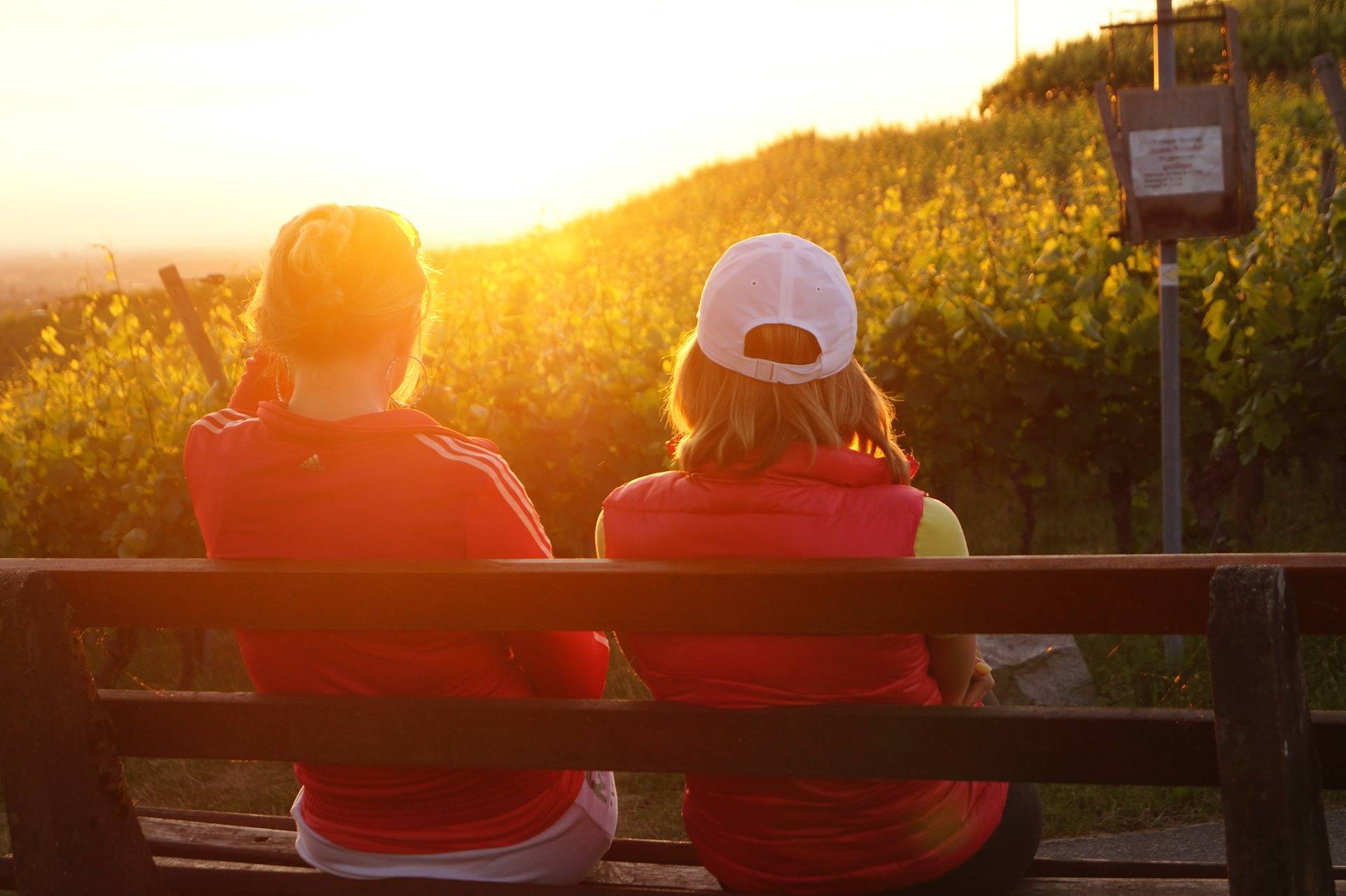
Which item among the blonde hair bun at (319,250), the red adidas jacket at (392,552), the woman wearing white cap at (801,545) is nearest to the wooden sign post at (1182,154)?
the woman wearing white cap at (801,545)

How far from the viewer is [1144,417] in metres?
5.71

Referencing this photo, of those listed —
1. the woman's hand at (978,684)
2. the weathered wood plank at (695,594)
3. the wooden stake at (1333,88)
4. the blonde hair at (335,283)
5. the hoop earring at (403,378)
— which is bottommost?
the woman's hand at (978,684)

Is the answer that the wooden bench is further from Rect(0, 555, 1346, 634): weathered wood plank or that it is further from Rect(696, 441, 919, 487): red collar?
Rect(696, 441, 919, 487): red collar

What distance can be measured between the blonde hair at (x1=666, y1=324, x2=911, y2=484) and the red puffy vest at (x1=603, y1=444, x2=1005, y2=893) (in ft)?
0.11

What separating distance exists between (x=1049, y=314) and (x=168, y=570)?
4263 millimetres

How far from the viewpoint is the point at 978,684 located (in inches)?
89.7

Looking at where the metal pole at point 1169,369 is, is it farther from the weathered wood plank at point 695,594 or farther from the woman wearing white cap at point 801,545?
the weathered wood plank at point 695,594

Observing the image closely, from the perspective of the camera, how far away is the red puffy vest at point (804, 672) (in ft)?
6.54

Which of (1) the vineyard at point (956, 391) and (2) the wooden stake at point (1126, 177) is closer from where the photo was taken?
(2) the wooden stake at point (1126, 177)

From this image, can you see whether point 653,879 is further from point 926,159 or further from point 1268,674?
point 926,159

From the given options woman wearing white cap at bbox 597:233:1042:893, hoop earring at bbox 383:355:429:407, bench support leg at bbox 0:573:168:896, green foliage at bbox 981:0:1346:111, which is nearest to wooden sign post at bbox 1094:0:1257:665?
woman wearing white cap at bbox 597:233:1042:893

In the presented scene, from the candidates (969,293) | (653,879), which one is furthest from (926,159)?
(653,879)

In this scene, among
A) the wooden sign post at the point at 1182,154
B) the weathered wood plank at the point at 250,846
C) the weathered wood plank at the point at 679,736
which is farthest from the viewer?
the wooden sign post at the point at 1182,154

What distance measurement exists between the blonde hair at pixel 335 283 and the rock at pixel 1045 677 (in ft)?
10.5
